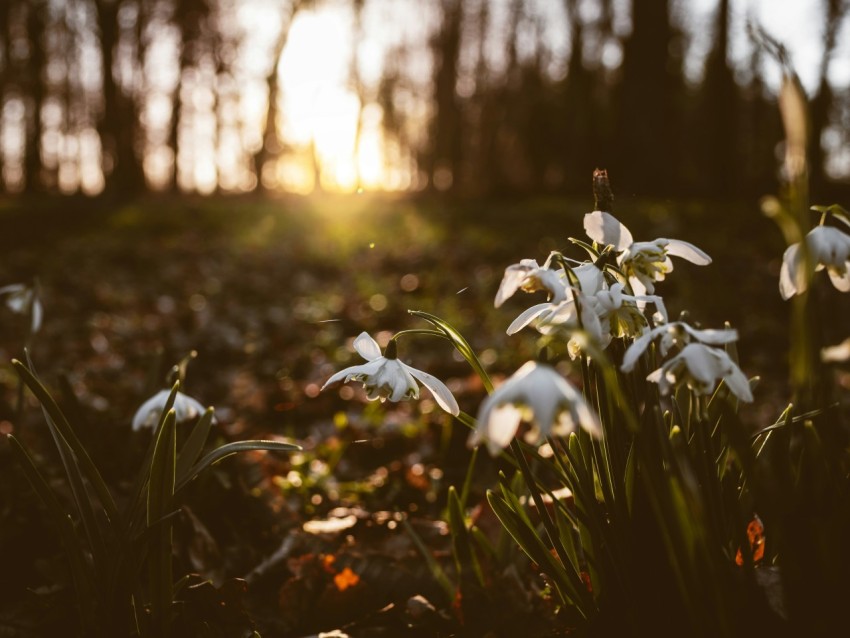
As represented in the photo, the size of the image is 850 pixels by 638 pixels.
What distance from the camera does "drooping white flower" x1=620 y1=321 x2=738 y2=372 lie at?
0.94 m

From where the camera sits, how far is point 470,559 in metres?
1.51

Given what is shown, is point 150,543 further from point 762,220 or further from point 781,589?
point 762,220

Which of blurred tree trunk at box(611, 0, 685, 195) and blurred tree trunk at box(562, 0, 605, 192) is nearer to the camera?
blurred tree trunk at box(611, 0, 685, 195)

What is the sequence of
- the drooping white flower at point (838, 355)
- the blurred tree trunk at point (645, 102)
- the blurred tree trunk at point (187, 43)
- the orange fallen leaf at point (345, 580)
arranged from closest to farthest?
the drooping white flower at point (838, 355)
the orange fallen leaf at point (345, 580)
the blurred tree trunk at point (645, 102)
the blurred tree trunk at point (187, 43)

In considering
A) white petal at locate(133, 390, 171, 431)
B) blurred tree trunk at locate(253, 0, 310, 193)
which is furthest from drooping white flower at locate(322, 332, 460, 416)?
blurred tree trunk at locate(253, 0, 310, 193)

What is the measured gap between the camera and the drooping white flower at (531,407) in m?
0.80

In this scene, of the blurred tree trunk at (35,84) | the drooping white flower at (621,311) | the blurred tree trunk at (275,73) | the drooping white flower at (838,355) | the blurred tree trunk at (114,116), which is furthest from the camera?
the blurred tree trunk at (275,73)

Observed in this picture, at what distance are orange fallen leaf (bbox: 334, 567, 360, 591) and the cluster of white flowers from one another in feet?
1.86

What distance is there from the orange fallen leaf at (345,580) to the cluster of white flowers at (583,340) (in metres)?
0.57

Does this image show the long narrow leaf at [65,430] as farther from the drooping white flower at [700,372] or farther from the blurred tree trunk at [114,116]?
the blurred tree trunk at [114,116]

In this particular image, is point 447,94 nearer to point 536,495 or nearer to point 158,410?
point 158,410

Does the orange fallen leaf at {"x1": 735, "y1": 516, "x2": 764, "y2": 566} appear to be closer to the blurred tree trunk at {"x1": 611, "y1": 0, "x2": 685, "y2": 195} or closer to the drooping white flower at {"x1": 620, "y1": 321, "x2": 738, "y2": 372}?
the drooping white flower at {"x1": 620, "y1": 321, "x2": 738, "y2": 372}

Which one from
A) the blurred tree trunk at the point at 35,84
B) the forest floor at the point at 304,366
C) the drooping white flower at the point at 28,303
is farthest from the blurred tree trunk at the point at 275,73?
the drooping white flower at the point at 28,303

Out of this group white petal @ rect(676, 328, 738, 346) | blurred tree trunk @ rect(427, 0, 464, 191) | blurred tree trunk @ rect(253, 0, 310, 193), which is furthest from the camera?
blurred tree trunk @ rect(427, 0, 464, 191)
